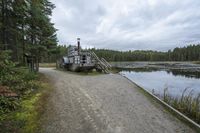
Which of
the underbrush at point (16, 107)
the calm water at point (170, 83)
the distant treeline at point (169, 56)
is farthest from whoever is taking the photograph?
the distant treeline at point (169, 56)

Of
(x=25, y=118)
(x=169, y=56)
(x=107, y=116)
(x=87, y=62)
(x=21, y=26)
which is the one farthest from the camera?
(x=169, y=56)

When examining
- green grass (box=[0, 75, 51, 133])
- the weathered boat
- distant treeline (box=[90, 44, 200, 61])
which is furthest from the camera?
distant treeline (box=[90, 44, 200, 61])

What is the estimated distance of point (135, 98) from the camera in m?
9.42

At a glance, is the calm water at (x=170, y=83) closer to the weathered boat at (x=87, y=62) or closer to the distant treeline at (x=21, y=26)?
the weathered boat at (x=87, y=62)

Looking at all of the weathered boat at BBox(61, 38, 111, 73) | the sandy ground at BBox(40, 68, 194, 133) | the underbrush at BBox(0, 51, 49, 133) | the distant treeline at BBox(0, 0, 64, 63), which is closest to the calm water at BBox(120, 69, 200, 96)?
the weathered boat at BBox(61, 38, 111, 73)

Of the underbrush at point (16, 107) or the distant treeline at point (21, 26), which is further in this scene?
Result: the distant treeline at point (21, 26)

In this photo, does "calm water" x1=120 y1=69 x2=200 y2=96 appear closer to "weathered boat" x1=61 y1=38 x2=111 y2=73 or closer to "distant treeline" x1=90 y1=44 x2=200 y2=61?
"weathered boat" x1=61 y1=38 x2=111 y2=73

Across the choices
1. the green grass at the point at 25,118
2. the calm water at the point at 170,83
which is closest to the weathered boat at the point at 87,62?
the calm water at the point at 170,83

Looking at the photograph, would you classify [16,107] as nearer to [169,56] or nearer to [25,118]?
[25,118]

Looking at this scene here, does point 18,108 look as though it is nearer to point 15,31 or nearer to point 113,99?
point 113,99

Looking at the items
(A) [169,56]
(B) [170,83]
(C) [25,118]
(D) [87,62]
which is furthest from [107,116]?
(A) [169,56]

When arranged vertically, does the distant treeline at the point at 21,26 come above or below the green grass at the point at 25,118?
above

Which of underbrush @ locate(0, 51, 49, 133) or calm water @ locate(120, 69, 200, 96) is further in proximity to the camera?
calm water @ locate(120, 69, 200, 96)

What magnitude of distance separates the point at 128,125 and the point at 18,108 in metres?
4.01
